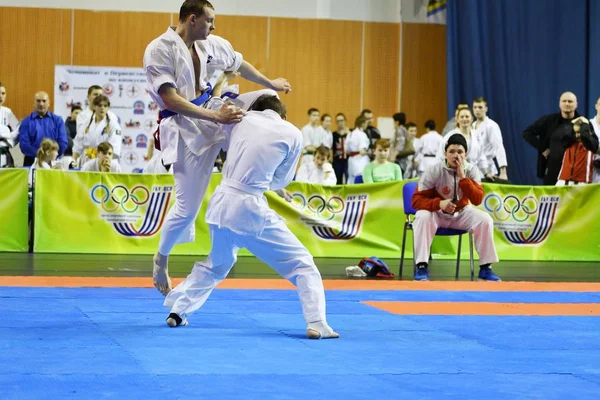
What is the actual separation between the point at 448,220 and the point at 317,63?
1008cm

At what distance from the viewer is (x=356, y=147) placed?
47.4ft

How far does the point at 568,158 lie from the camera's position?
10141 millimetres

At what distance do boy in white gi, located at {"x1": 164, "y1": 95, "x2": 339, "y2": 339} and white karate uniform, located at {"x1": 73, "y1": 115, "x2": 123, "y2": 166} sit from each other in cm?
605

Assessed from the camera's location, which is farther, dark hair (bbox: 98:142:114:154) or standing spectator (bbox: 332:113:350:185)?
standing spectator (bbox: 332:113:350:185)

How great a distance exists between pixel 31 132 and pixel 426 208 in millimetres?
5169

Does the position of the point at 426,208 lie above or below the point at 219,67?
below

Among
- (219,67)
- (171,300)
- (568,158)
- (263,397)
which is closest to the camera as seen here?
(263,397)

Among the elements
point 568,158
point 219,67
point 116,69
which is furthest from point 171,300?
point 116,69

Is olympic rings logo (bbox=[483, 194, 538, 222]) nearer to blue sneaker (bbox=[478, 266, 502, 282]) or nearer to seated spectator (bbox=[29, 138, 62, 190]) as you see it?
blue sneaker (bbox=[478, 266, 502, 282])

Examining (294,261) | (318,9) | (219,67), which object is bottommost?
(294,261)

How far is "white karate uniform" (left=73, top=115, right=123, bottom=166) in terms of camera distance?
1033 centimetres

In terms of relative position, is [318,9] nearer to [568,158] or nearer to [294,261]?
[568,158]

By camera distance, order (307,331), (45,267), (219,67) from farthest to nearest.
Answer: (45,267) < (219,67) < (307,331)

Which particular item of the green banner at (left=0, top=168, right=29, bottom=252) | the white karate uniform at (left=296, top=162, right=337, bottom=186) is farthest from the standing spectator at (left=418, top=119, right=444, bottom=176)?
the green banner at (left=0, top=168, right=29, bottom=252)
